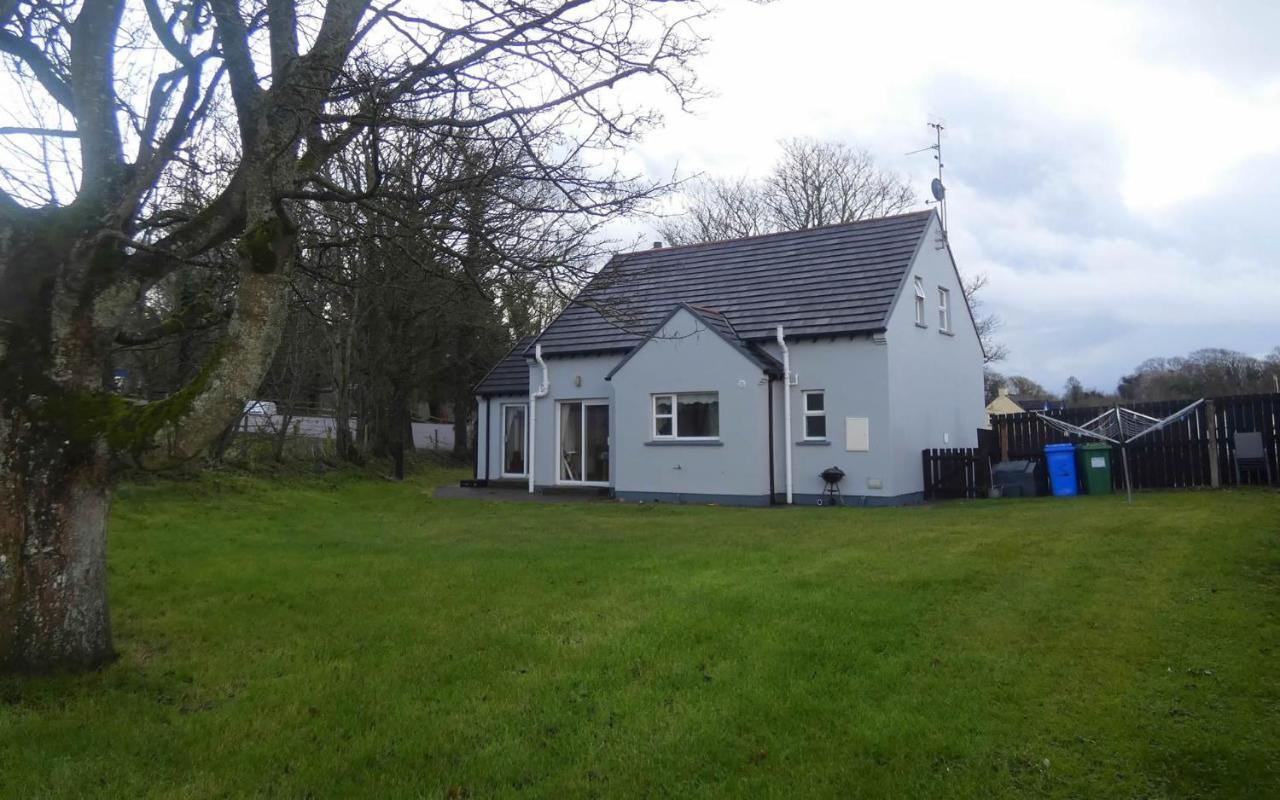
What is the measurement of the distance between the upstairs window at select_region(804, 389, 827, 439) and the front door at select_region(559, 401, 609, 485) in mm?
5249

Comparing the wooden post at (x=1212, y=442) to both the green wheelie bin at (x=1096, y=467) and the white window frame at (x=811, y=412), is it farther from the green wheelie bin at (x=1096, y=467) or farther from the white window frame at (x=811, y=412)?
the white window frame at (x=811, y=412)

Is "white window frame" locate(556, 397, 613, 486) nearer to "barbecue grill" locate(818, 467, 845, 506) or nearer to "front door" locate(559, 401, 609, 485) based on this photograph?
"front door" locate(559, 401, 609, 485)

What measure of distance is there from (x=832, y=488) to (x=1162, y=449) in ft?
22.7

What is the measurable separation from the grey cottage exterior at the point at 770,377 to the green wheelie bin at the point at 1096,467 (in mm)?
3379

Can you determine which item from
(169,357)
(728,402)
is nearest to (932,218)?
(728,402)

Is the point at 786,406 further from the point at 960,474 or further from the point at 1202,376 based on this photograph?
the point at 1202,376

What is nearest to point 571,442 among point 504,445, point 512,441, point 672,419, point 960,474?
point 672,419

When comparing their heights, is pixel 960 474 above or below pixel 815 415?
below

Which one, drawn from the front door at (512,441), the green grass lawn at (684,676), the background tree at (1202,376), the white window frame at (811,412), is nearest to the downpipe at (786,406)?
the white window frame at (811,412)

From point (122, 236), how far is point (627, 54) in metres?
4.31

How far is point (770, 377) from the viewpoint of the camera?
18.7m

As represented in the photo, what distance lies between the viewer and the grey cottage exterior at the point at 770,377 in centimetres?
1838

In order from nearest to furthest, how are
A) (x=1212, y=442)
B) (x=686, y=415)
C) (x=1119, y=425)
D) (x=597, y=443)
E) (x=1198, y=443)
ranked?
(x=1119, y=425)
(x=1212, y=442)
(x=1198, y=443)
(x=686, y=415)
(x=597, y=443)

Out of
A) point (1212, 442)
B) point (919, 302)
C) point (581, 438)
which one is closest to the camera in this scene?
point (1212, 442)
